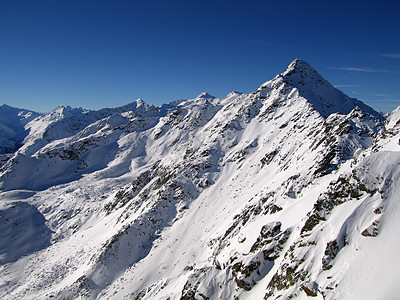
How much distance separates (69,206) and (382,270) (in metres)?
79.4

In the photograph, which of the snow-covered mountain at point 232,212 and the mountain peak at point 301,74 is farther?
the mountain peak at point 301,74

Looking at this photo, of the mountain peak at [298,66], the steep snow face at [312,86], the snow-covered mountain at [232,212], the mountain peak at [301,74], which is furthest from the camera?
the mountain peak at [298,66]

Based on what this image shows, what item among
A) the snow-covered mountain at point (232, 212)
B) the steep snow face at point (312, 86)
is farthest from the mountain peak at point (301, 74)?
the snow-covered mountain at point (232, 212)

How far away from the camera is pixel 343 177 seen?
18.4 meters

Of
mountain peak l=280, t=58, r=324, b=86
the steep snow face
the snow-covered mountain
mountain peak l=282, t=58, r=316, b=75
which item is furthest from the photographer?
mountain peak l=282, t=58, r=316, b=75

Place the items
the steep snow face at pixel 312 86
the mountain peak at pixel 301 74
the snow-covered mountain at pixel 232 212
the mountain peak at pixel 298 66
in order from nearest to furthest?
1. the snow-covered mountain at pixel 232 212
2. the steep snow face at pixel 312 86
3. the mountain peak at pixel 301 74
4. the mountain peak at pixel 298 66

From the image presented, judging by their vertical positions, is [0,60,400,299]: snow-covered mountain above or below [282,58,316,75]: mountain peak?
below

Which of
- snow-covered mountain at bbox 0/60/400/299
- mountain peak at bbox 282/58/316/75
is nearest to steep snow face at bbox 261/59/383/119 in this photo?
mountain peak at bbox 282/58/316/75

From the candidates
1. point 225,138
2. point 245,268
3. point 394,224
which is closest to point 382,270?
point 394,224

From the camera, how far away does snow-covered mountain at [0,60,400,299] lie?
15016 millimetres

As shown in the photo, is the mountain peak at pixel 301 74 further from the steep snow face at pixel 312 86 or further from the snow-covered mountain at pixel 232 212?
the snow-covered mountain at pixel 232 212

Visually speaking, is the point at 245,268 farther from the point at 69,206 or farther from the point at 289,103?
the point at 69,206

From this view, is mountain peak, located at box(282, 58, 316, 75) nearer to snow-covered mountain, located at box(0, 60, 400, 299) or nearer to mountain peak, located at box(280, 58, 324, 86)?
mountain peak, located at box(280, 58, 324, 86)

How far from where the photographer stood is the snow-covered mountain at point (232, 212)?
15.0 meters
